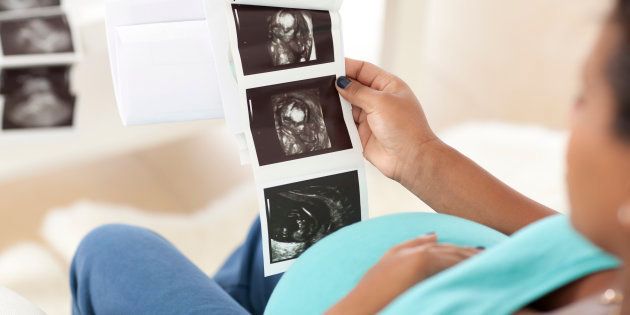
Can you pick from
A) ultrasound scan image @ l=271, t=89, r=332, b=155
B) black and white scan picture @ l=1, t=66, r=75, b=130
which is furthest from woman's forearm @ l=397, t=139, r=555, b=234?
black and white scan picture @ l=1, t=66, r=75, b=130

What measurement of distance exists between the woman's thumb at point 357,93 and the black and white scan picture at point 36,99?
0.44m

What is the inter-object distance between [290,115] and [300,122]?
16mm

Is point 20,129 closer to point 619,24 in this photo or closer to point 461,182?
point 461,182

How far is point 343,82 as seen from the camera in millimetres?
923

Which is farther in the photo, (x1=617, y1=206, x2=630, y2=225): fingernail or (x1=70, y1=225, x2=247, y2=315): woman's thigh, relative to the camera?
(x1=70, y1=225, x2=247, y2=315): woman's thigh

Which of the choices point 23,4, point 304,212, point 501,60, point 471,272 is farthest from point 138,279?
point 501,60

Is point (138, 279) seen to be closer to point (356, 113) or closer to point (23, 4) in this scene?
point (356, 113)

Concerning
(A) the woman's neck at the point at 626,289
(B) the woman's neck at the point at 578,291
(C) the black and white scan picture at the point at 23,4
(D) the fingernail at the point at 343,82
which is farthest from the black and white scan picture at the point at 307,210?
(C) the black and white scan picture at the point at 23,4

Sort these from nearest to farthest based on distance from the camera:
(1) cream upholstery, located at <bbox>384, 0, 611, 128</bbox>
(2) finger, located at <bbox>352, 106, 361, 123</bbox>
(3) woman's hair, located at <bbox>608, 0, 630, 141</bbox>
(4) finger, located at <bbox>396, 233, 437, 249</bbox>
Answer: (3) woman's hair, located at <bbox>608, 0, 630, 141</bbox> < (4) finger, located at <bbox>396, 233, 437, 249</bbox> < (2) finger, located at <bbox>352, 106, 361, 123</bbox> < (1) cream upholstery, located at <bbox>384, 0, 611, 128</bbox>

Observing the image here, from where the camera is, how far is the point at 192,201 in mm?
1689

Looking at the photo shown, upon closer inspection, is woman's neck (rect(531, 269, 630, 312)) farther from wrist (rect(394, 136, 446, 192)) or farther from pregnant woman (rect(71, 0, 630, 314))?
wrist (rect(394, 136, 446, 192))

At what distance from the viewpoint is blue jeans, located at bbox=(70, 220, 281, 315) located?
2.83 ft

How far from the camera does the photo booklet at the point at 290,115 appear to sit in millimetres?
887

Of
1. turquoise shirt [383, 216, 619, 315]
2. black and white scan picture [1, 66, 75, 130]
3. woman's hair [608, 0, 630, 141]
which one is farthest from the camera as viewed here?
black and white scan picture [1, 66, 75, 130]
